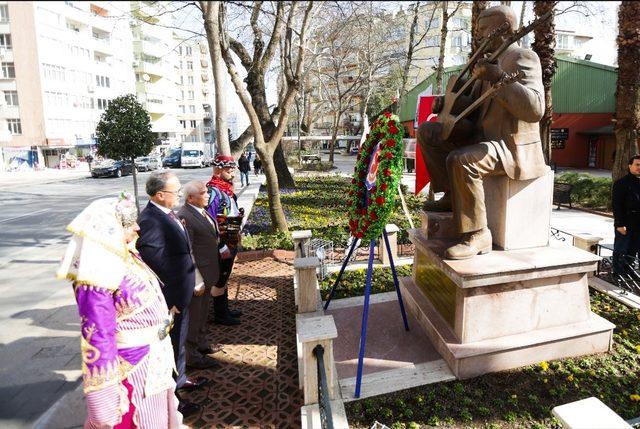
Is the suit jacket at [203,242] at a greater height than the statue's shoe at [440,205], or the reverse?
the statue's shoe at [440,205]

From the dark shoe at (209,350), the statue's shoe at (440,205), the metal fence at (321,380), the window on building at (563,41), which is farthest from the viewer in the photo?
the window on building at (563,41)

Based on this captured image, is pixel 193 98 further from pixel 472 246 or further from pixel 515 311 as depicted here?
pixel 515 311

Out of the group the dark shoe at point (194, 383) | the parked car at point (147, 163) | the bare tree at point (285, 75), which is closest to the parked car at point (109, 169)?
the parked car at point (147, 163)

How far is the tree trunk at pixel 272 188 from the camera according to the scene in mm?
9117

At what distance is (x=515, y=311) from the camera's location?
12.9 feet

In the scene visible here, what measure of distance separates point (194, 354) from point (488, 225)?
3.32 meters

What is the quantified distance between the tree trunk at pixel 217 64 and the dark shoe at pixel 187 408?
5.38 m

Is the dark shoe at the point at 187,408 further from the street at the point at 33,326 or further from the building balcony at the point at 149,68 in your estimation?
the building balcony at the point at 149,68

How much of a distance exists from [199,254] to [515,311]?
3131mm

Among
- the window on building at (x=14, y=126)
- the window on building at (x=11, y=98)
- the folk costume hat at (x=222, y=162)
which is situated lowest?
the folk costume hat at (x=222, y=162)

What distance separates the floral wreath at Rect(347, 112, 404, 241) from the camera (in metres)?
3.70

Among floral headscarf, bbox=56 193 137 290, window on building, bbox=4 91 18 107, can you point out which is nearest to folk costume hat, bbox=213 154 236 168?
floral headscarf, bbox=56 193 137 290

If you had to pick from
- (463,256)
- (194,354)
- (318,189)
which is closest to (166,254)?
(194,354)

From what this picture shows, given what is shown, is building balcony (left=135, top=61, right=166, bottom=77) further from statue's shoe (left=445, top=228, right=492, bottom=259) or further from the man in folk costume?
statue's shoe (left=445, top=228, right=492, bottom=259)
